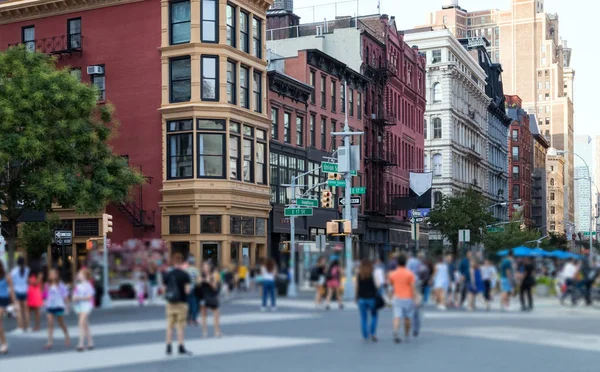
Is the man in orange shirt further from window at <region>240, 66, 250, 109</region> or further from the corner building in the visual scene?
window at <region>240, 66, 250, 109</region>

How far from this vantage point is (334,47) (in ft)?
275

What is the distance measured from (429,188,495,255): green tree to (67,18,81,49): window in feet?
109

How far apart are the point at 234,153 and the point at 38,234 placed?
11965 millimetres

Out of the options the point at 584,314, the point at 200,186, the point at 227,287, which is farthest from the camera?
the point at 200,186

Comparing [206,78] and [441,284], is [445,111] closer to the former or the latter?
[206,78]

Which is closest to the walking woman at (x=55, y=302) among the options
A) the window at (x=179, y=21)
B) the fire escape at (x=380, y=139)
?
the window at (x=179, y=21)

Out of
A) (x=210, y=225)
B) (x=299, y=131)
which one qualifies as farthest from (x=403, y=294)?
(x=299, y=131)

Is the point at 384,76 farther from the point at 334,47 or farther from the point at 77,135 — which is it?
the point at 77,135

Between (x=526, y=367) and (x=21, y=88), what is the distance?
4136 centimetres

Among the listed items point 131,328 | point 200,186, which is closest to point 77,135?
point 200,186

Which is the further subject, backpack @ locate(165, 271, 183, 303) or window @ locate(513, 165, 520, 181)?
window @ locate(513, 165, 520, 181)

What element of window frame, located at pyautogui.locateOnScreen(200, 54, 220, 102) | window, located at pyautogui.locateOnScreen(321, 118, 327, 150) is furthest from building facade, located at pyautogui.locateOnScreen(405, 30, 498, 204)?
window frame, located at pyautogui.locateOnScreen(200, 54, 220, 102)

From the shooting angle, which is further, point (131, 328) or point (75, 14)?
point (75, 14)

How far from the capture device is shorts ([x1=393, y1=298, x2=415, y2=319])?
866 centimetres
